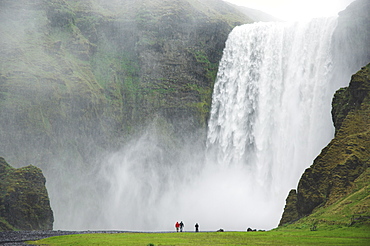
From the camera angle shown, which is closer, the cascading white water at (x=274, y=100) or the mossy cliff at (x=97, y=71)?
the cascading white water at (x=274, y=100)

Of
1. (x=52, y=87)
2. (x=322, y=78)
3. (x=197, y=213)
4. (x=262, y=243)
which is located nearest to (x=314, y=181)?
(x=262, y=243)

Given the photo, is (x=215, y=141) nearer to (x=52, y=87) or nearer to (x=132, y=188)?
(x=132, y=188)

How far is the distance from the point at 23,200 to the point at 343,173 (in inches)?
1787

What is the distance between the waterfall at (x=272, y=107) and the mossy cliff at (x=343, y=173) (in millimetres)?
15243

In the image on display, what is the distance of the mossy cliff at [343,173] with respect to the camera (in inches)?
1620

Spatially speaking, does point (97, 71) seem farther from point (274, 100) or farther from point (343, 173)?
point (343, 173)

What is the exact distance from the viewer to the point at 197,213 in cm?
7912

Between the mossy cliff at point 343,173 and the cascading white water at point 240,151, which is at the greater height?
the cascading white water at point 240,151

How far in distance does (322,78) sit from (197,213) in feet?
105

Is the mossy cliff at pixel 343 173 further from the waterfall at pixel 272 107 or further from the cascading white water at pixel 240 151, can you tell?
the cascading white water at pixel 240 151

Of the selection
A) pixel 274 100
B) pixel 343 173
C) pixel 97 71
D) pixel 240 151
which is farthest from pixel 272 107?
pixel 97 71

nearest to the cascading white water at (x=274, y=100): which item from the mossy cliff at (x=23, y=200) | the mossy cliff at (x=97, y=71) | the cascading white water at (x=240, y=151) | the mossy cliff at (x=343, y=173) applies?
the cascading white water at (x=240, y=151)

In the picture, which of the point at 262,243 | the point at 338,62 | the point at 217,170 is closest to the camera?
the point at 262,243

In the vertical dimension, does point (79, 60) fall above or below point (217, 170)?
above
